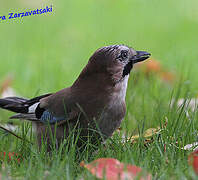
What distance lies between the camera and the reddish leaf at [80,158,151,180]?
9.10ft

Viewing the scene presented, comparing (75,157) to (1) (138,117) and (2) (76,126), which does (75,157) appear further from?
(1) (138,117)

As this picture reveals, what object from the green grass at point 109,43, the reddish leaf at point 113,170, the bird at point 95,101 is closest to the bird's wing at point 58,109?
the bird at point 95,101

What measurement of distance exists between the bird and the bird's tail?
0.55 feet

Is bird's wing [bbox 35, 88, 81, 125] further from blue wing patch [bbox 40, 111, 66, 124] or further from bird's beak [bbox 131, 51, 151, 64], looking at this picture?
bird's beak [bbox 131, 51, 151, 64]

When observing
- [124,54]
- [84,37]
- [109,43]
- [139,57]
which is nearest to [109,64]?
[124,54]

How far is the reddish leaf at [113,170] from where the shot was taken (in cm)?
277

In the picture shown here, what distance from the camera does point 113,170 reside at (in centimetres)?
287

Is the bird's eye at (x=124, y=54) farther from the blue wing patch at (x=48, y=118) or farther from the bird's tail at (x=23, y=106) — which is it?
the bird's tail at (x=23, y=106)

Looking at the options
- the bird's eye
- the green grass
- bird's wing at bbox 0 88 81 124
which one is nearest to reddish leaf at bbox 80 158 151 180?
the green grass

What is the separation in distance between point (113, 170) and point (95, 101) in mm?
890

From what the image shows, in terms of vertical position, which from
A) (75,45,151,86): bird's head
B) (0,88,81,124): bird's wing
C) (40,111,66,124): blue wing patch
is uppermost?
(75,45,151,86): bird's head

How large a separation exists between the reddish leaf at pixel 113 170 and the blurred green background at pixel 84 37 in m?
2.33

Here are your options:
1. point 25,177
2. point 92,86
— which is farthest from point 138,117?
point 25,177

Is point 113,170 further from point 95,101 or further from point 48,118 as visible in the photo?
point 48,118
